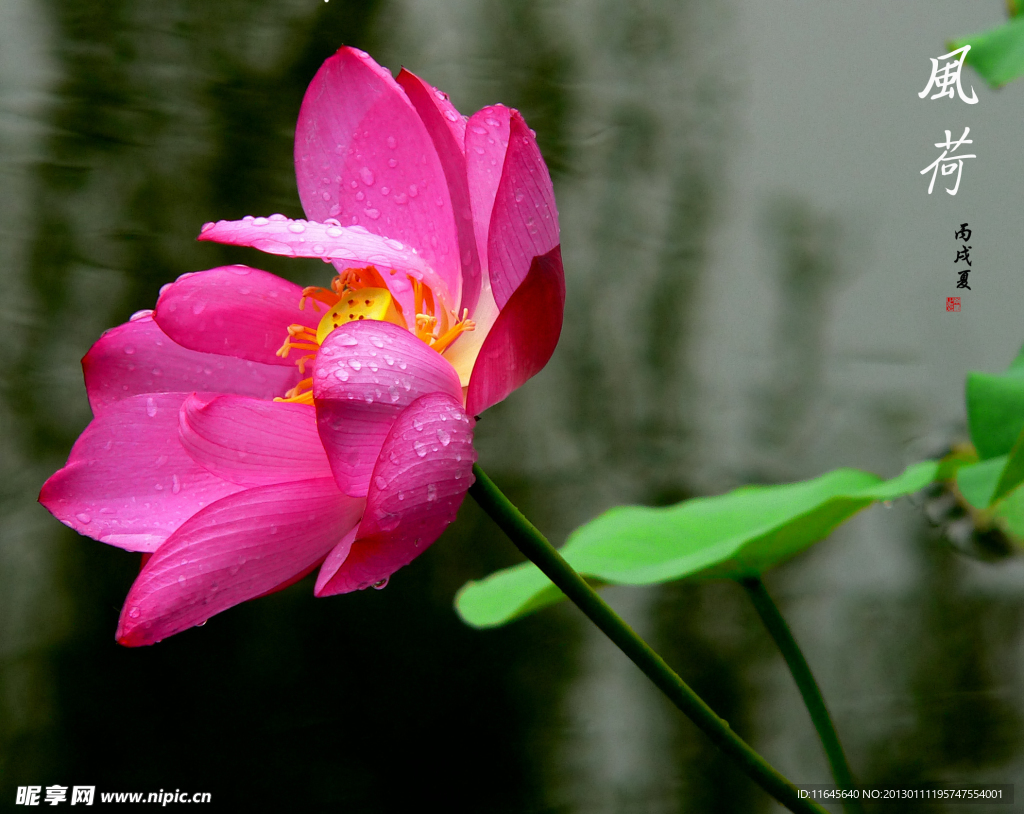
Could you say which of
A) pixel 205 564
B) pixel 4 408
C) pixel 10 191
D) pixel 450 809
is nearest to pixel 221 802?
pixel 450 809

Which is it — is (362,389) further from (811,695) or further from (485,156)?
(811,695)

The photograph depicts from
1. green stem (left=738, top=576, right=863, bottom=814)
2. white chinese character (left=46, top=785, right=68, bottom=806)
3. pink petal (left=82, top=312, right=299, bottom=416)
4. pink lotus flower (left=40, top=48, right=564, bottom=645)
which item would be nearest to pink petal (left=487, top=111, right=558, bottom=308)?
pink lotus flower (left=40, top=48, right=564, bottom=645)

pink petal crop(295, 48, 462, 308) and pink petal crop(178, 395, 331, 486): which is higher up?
pink petal crop(295, 48, 462, 308)

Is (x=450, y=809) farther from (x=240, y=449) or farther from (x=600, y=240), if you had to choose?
(x=240, y=449)

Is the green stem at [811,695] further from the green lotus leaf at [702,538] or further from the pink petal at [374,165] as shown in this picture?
the pink petal at [374,165]

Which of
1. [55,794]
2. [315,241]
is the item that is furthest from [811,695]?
[55,794]

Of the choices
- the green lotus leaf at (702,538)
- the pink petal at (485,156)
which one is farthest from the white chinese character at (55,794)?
the pink petal at (485,156)

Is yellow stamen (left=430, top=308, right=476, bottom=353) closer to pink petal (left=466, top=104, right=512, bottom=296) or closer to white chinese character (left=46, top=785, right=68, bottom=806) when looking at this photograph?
pink petal (left=466, top=104, right=512, bottom=296)
